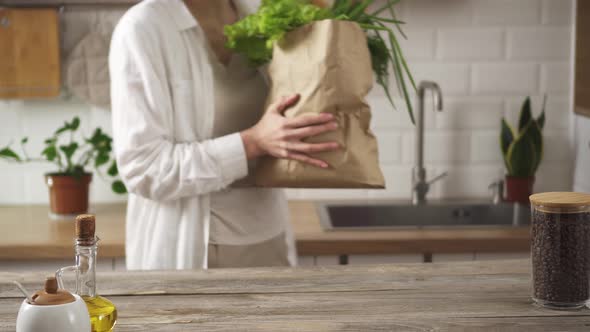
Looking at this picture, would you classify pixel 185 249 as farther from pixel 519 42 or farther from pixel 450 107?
pixel 519 42

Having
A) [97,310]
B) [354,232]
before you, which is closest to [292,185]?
[354,232]

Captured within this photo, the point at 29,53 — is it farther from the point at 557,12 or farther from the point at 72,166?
the point at 557,12

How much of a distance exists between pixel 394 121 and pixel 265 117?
120 centimetres

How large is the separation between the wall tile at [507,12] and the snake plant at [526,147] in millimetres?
298

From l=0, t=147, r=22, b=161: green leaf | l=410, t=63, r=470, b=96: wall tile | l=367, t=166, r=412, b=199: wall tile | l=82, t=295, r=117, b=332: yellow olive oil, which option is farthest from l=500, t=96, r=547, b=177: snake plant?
l=82, t=295, r=117, b=332: yellow olive oil

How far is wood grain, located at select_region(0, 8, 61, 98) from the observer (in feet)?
9.30

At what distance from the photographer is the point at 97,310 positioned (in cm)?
115

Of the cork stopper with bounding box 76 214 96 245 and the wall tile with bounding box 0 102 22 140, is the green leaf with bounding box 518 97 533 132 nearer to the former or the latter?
the wall tile with bounding box 0 102 22 140

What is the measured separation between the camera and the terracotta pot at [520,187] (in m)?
2.82

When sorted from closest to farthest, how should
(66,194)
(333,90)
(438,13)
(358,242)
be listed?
(333,90) → (358,242) → (66,194) → (438,13)

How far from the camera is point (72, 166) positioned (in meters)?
2.77

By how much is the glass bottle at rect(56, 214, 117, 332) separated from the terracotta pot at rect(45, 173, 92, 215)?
1605mm

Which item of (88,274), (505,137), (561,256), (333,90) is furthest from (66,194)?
(561,256)

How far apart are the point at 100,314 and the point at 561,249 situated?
2.28 feet
